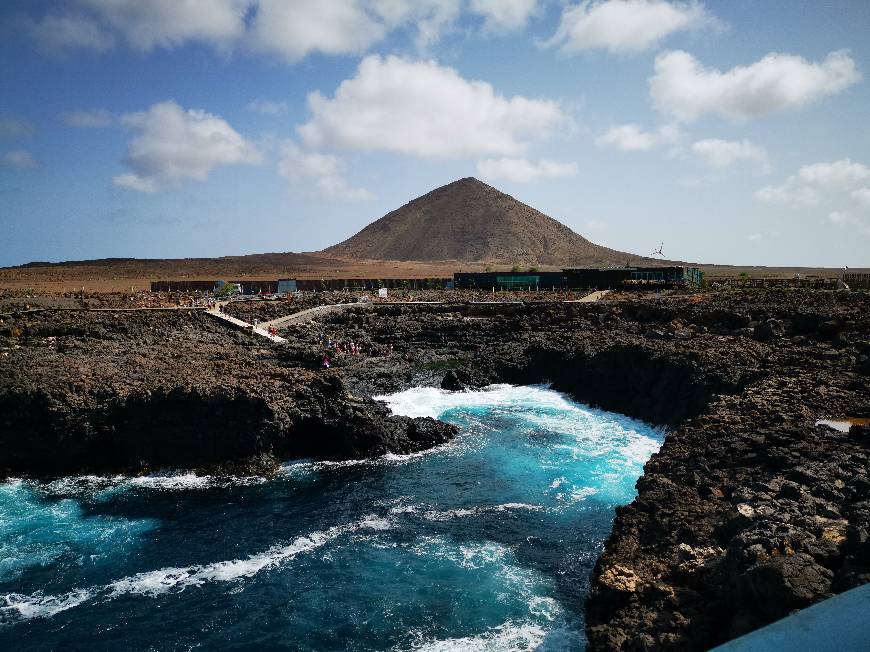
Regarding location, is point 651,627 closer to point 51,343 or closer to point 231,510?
point 231,510

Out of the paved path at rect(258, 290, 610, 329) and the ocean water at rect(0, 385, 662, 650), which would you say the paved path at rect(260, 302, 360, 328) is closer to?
the paved path at rect(258, 290, 610, 329)

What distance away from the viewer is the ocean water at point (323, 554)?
13.1 meters

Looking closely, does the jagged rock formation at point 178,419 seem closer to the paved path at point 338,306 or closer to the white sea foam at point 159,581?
the white sea foam at point 159,581

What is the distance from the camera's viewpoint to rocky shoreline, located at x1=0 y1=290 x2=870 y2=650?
9.40 m

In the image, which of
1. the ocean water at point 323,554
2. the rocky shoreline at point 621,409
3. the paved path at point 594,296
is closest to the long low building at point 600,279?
the paved path at point 594,296

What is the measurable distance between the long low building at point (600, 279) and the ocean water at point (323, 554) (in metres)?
51.6

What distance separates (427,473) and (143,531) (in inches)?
378

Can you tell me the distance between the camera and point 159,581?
15148 millimetres

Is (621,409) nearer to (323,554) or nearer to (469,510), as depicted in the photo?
(469,510)

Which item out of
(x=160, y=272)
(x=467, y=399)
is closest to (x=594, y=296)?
(x=467, y=399)

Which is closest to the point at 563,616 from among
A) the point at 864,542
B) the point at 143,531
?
the point at 864,542

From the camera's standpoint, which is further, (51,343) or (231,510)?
(51,343)

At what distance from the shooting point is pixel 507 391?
37.3 metres

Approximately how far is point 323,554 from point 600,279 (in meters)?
65.4
